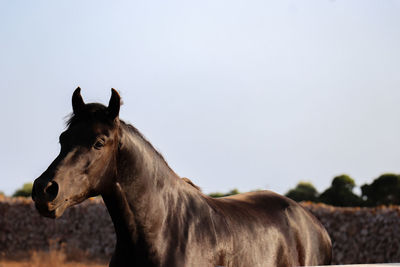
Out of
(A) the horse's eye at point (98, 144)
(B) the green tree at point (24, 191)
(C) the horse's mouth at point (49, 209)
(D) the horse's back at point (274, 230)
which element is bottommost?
(B) the green tree at point (24, 191)

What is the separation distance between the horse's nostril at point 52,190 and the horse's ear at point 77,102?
0.72 metres

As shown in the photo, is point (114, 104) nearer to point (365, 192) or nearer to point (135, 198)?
point (135, 198)

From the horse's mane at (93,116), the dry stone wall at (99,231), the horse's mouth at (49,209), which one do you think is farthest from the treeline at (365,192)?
the horse's mouth at (49,209)

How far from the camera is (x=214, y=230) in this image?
4.62m

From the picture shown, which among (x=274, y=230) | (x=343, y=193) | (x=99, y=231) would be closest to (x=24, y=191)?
(x=99, y=231)

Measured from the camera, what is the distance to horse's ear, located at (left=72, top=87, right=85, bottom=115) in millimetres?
4266

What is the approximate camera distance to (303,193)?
835 inches

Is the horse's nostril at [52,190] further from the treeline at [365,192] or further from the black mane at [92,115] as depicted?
the treeline at [365,192]

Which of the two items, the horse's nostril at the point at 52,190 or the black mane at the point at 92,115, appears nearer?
the horse's nostril at the point at 52,190

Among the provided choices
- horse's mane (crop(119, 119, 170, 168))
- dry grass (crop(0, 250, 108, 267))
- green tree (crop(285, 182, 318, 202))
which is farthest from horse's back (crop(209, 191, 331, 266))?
green tree (crop(285, 182, 318, 202))

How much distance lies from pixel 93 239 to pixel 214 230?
12111mm

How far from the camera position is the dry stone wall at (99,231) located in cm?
1368

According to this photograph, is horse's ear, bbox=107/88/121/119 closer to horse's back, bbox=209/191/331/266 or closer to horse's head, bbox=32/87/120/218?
horse's head, bbox=32/87/120/218

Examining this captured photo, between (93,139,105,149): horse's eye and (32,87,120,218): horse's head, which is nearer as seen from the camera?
(32,87,120,218): horse's head
